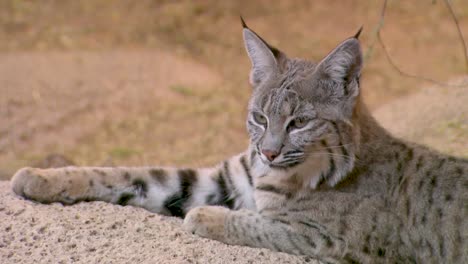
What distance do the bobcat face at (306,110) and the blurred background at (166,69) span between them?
7.01 ft

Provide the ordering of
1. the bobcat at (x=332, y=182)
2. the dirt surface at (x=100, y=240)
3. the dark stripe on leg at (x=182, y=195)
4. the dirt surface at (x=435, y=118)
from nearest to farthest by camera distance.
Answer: the dirt surface at (x=100, y=240), the bobcat at (x=332, y=182), the dark stripe on leg at (x=182, y=195), the dirt surface at (x=435, y=118)

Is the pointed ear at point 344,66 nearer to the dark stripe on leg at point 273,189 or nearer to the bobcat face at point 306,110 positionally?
the bobcat face at point 306,110

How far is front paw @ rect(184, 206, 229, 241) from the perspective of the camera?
4.84 m

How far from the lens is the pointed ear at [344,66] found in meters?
4.72

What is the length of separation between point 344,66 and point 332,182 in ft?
2.19

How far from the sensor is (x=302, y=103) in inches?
190

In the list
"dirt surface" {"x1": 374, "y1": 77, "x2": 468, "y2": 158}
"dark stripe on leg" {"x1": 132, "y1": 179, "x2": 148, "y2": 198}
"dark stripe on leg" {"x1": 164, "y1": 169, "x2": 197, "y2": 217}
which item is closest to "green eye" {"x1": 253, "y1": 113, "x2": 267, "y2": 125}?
"dark stripe on leg" {"x1": 164, "y1": 169, "x2": 197, "y2": 217}

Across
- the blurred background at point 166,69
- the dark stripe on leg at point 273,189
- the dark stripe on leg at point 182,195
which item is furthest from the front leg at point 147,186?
the blurred background at point 166,69

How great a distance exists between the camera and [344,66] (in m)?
4.80

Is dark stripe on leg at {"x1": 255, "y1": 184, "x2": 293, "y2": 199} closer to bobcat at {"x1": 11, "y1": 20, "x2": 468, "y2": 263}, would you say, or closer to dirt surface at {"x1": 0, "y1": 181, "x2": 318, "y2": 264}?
bobcat at {"x1": 11, "y1": 20, "x2": 468, "y2": 263}

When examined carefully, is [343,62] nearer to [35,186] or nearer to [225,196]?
[225,196]

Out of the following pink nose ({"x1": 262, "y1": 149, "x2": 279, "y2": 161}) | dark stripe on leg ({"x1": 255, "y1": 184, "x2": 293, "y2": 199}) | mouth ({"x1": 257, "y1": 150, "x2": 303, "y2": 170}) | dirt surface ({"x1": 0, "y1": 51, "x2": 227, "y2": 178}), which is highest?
pink nose ({"x1": 262, "y1": 149, "x2": 279, "y2": 161})

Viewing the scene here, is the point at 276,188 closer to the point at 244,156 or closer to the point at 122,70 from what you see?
the point at 244,156

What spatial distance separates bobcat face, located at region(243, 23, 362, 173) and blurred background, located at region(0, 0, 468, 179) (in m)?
2.14
